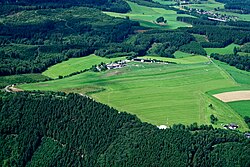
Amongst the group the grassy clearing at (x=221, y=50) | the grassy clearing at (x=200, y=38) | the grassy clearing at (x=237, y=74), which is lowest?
the grassy clearing at (x=237, y=74)

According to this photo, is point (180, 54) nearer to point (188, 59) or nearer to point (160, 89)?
point (188, 59)

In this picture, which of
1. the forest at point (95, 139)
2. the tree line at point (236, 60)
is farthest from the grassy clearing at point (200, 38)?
the forest at point (95, 139)

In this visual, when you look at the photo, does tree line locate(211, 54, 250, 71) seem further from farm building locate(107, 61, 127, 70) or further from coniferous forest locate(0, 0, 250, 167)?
coniferous forest locate(0, 0, 250, 167)

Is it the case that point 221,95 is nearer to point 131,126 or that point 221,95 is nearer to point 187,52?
point 131,126

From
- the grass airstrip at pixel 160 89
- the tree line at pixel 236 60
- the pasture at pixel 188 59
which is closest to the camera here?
the grass airstrip at pixel 160 89

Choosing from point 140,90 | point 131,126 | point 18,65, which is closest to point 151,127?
point 131,126

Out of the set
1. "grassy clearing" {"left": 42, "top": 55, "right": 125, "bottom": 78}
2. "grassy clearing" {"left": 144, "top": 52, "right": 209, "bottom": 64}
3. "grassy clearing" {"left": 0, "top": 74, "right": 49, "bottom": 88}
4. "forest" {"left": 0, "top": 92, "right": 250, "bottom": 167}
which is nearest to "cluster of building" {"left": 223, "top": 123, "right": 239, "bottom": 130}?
"forest" {"left": 0, "top": 92, "right": 250, "bottom": 167}

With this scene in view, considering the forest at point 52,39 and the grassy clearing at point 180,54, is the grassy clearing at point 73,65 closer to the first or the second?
the forest at point 52,39
